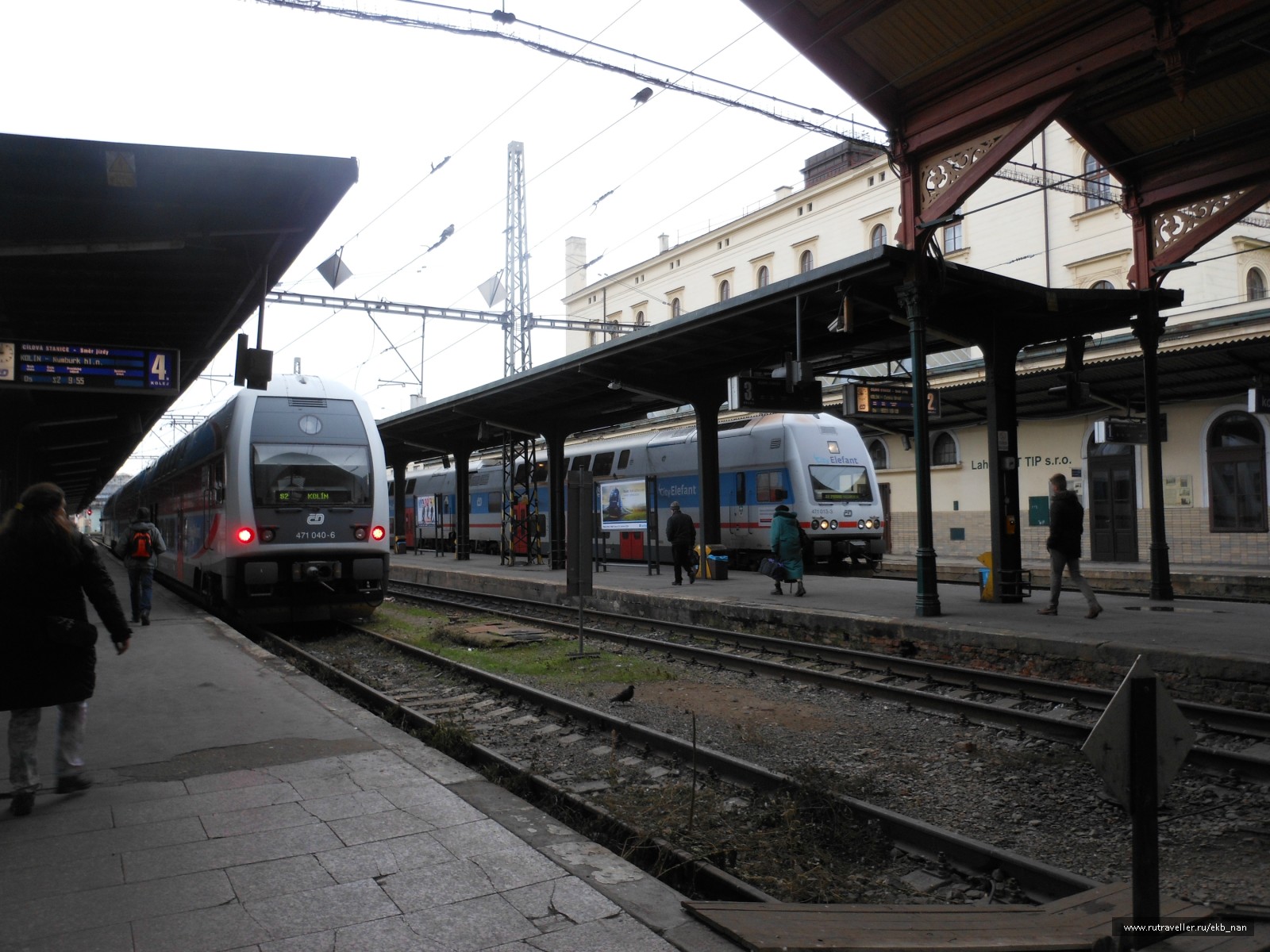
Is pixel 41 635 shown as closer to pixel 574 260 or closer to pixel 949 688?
pixel 949 688

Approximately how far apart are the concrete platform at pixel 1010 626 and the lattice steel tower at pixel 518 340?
6.01 meters

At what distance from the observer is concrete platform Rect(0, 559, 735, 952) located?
3260mm

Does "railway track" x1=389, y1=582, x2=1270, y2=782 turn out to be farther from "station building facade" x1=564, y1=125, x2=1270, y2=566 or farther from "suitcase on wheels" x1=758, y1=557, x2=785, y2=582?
"station building facade" x1=564, y1=125, x2=1270, y2=566

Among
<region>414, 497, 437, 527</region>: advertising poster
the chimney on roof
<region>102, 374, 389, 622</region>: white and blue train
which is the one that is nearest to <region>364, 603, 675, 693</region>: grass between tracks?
<region>102, 374, 389, 622</region>: white and blue train

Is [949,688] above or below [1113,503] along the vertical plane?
below

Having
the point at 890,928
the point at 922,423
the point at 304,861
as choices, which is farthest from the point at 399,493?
the point at 890,928

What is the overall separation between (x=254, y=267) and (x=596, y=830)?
798 cm

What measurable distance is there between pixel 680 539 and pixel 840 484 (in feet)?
16.1

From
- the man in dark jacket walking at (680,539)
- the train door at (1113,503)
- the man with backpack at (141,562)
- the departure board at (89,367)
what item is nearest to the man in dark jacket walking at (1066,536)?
the man in dark jacket walking at (680,539)

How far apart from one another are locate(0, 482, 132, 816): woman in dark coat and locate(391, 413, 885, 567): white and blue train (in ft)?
44.8

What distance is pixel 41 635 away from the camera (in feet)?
15.6

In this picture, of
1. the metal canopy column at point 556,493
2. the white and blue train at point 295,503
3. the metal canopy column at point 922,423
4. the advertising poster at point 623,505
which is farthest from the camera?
the advertising poster at point 623,505

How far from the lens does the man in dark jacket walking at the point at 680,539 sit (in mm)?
16719

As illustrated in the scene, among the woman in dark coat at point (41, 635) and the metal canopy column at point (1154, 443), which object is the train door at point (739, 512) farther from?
the woman in dark coat at point (41, 635)
